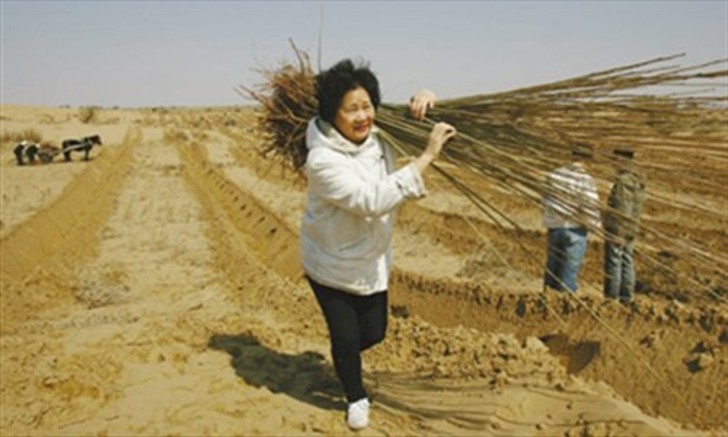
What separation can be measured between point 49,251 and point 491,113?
6267 millimetres

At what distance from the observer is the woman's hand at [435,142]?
249 cm

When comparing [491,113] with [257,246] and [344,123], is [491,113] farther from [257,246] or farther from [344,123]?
[257,246]

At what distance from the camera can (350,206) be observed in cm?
254

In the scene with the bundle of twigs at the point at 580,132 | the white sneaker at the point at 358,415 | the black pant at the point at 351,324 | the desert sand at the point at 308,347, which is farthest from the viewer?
the desert sand at the point at 308,347

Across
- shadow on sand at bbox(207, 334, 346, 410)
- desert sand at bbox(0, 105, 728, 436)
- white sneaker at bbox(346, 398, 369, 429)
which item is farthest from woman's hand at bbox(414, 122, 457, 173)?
shadow on sand at bbox(207, 334, 346, 410)

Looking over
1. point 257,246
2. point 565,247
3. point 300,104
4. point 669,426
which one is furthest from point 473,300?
point 257,246

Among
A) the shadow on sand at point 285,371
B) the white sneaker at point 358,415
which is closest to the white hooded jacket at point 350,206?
the white sneaker at point 358,415

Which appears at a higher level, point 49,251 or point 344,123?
point 344,123

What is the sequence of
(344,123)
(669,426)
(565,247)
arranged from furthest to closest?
(565,247), (669,426), (344,123)

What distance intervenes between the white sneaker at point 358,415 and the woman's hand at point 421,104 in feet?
3.97

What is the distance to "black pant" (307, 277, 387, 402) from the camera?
2.88 metres

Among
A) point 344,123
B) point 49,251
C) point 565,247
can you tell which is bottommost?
point 49,251

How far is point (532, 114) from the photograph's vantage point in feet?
8.95

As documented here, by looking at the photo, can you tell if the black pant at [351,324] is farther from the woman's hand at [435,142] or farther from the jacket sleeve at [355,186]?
the woman's hand at [435,142]
